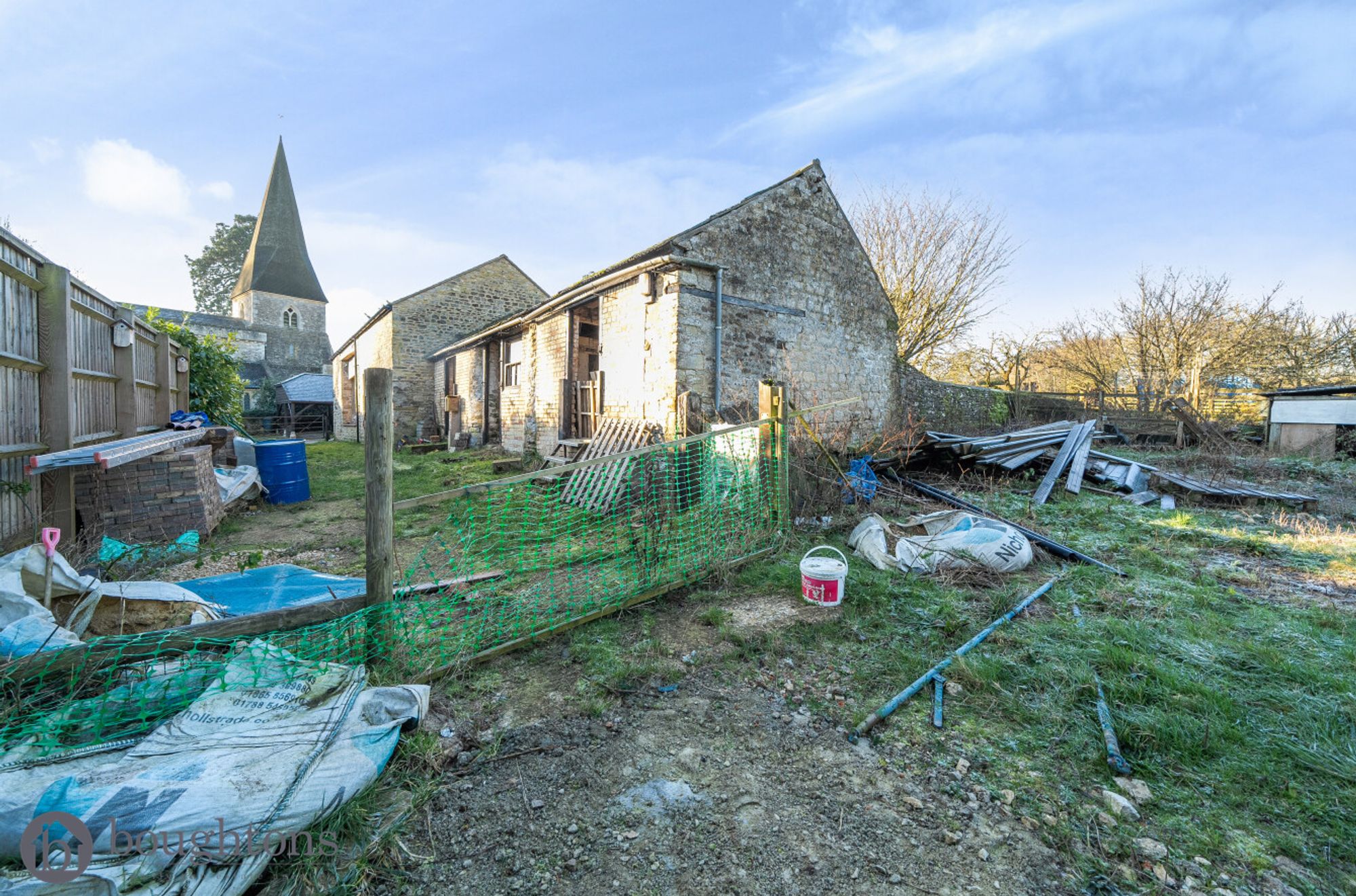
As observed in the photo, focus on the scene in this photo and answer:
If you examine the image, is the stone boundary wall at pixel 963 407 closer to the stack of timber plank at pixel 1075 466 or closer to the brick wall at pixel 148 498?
the stack of timber plank at pixel 1075 466

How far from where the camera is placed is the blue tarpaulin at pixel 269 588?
138 inches

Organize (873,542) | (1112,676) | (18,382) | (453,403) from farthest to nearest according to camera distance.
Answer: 1. (453,403)
2. (873,542)
3. (18,382)
4. (1112,676)

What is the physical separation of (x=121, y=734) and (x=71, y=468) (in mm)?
4502

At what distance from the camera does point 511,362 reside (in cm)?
1413

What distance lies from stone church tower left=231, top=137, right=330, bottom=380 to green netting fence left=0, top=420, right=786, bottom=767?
130 ft

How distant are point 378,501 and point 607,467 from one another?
184 inches

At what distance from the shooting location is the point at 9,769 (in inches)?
65.9

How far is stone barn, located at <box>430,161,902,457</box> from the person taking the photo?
830cm

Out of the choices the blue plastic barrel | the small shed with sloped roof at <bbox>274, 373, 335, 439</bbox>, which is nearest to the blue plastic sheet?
the blue plastic barrel

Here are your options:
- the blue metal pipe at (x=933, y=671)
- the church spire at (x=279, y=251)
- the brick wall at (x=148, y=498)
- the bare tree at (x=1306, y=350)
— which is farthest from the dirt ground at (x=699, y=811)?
the church spire at (x=279, y=251)

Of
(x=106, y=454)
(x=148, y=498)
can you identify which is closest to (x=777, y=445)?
(x=106, y=454)

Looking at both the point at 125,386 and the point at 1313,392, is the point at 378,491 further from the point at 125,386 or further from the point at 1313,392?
the point at 1313,392

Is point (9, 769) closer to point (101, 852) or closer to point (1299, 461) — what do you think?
point (101, 852)

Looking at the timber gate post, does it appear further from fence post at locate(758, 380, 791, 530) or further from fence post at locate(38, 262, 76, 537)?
fence post at locate(38, 262, 76, 537)
